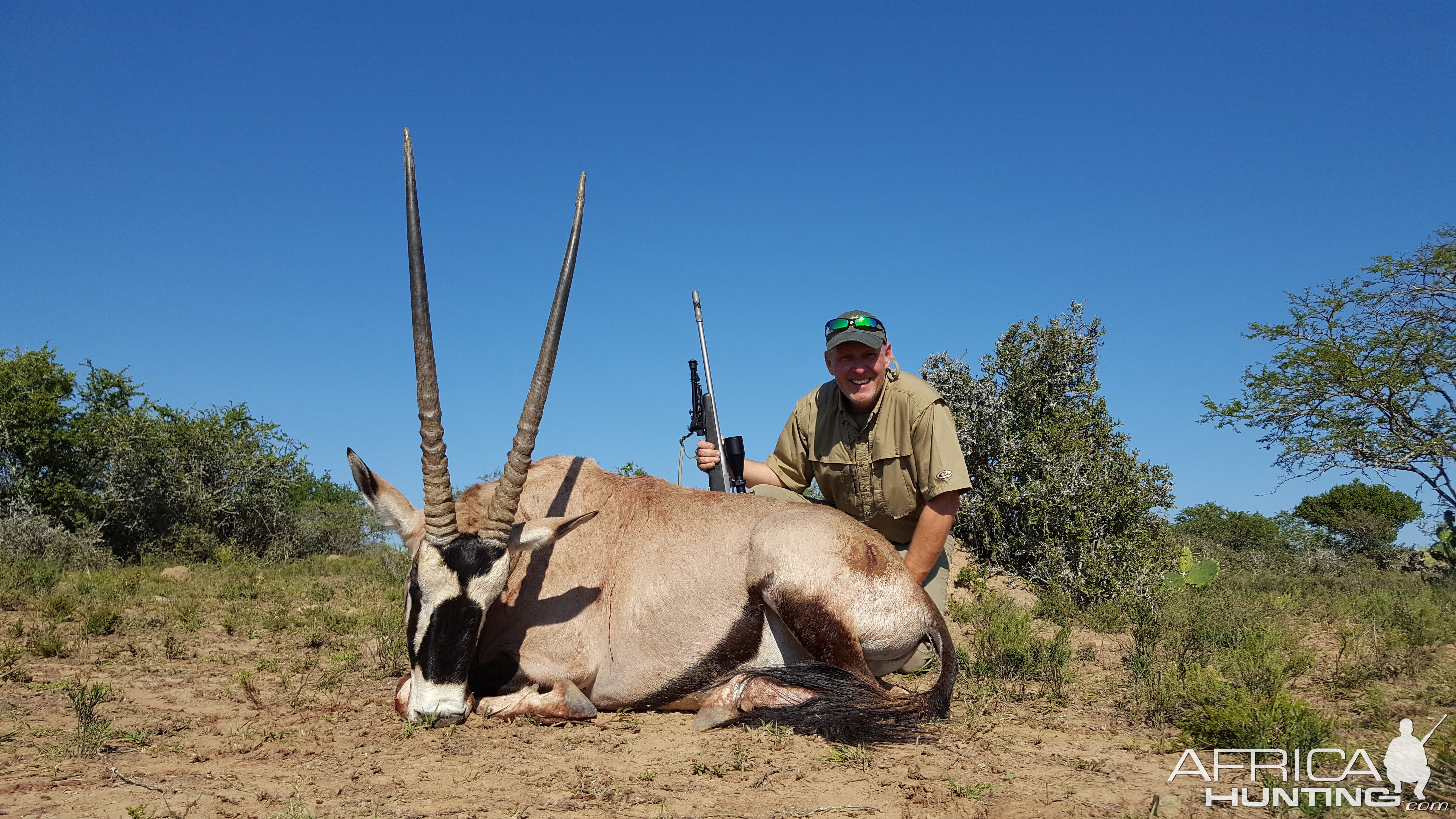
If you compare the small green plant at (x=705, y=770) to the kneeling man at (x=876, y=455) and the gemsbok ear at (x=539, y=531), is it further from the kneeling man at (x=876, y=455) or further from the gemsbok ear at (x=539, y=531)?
the kneeling man at (x=876, y=455)

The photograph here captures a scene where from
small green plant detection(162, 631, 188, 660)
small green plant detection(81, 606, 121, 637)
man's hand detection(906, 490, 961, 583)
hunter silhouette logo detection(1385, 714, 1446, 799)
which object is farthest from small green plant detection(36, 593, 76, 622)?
hunter silhouette logo detection(1385, 714, 1446, 799)

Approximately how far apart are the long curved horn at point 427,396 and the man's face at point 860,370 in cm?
274

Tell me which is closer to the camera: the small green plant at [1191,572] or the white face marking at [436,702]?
the white face marking at [436,702]

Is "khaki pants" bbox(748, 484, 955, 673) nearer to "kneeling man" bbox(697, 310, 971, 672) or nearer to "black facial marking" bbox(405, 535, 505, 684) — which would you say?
"kneeling man" bbox(697, 310, 971, 672)

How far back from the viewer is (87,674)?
17.5ft

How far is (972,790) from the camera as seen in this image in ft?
10.7

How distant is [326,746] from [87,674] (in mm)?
2632

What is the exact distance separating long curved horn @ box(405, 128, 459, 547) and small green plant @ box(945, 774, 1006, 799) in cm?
266

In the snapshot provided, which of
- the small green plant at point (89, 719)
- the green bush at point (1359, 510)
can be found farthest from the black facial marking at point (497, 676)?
the green bush at point (1359, 510)

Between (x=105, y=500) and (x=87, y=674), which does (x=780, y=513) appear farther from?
(x=105, y=500)

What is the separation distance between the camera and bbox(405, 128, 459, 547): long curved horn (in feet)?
14.2

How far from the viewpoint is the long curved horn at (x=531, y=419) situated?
14.6 feet

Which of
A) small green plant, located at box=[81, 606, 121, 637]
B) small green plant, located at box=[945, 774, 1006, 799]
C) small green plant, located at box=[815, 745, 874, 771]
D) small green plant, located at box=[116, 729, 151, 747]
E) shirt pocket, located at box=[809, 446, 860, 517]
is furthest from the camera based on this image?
small green plant, located at box=[81, 606, 121, 637]

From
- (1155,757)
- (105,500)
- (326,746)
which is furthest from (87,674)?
(105,500)
